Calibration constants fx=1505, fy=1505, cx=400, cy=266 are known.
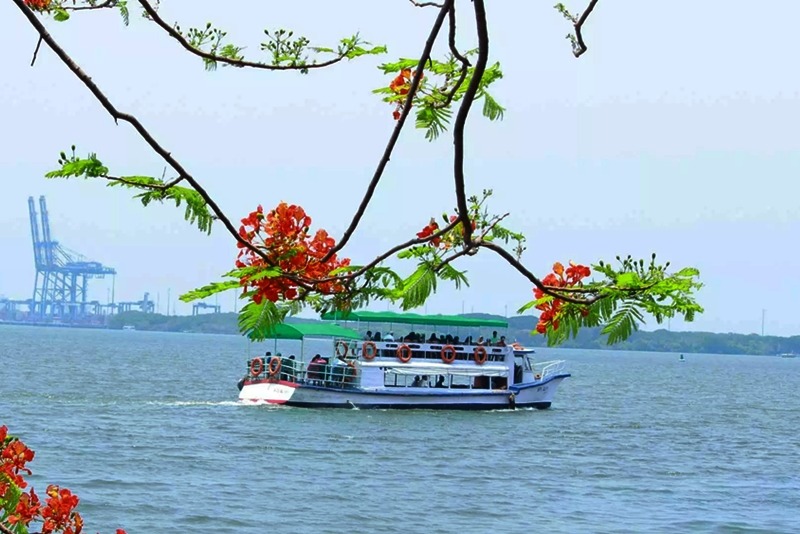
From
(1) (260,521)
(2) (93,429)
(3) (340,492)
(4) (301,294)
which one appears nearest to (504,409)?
(2) (93,429)

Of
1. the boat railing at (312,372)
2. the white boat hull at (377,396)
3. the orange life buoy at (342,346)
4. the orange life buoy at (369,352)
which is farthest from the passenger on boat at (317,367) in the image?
the orange life buoy at (369,352)

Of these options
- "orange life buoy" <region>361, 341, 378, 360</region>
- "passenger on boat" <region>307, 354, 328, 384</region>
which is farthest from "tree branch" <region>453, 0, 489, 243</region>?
"passenger on boat" <region>307, 354, 328, 384</region>

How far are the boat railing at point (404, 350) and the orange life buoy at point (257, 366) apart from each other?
2.25m

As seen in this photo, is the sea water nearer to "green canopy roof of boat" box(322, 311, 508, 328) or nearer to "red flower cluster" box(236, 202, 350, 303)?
"green canopy roof of boat" box(322, 311, 508, 328)

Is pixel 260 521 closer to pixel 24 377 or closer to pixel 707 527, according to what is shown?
pixel 707 527

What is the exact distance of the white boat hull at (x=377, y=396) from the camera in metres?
42.9

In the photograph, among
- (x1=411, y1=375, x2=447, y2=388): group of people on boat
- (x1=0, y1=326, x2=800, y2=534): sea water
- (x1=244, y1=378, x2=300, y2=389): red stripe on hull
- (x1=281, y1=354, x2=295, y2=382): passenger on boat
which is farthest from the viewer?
(x1=411, y1=375, x2=447, y2=388): group of people on boat

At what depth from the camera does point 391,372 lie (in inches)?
1672

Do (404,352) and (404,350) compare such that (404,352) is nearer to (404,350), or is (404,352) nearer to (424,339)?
(404,350)

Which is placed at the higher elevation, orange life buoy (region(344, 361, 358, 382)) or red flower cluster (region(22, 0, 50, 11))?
red flower cluster (region(22, 0, 50, 11))

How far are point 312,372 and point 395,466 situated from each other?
456 inches

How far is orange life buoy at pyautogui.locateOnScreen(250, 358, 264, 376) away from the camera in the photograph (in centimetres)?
4342

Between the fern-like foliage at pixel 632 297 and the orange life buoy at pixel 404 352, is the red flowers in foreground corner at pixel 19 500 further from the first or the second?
the orange life buoy at pixel 404 352

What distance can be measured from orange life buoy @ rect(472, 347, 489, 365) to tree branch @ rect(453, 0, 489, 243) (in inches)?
1610
